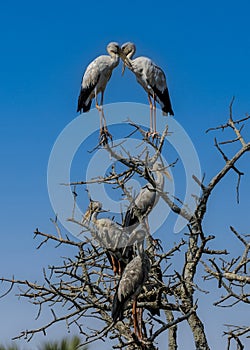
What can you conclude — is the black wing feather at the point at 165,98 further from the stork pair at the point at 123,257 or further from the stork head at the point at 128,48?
the stork pair at the point at 123,257

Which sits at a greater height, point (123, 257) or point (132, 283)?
point (123, 257)

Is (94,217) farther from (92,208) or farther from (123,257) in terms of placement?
(123,257)

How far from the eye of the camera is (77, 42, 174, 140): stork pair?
11938mm

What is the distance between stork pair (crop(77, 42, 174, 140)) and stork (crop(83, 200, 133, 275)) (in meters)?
2.31

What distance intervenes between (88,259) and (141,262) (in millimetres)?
584

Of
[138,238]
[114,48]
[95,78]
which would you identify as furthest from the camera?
[114,48]

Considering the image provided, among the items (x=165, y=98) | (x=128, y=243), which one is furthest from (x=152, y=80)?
(x=128, y=243)

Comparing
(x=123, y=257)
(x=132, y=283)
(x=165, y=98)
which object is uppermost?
(x=165, y=98)

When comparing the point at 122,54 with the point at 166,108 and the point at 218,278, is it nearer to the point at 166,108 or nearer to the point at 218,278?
the point at 166,108

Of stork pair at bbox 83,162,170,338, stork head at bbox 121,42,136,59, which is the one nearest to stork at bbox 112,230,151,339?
stork pair at bbox 83,162,170,338

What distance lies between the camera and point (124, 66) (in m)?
12.5

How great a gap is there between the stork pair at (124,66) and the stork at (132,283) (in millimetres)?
3814

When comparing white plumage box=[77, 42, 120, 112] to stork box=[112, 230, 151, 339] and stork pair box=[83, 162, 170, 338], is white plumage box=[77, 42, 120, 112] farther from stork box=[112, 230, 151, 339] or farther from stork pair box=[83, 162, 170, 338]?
stork box=[112, 230, 151, 339]

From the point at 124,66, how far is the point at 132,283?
529 centimetres
